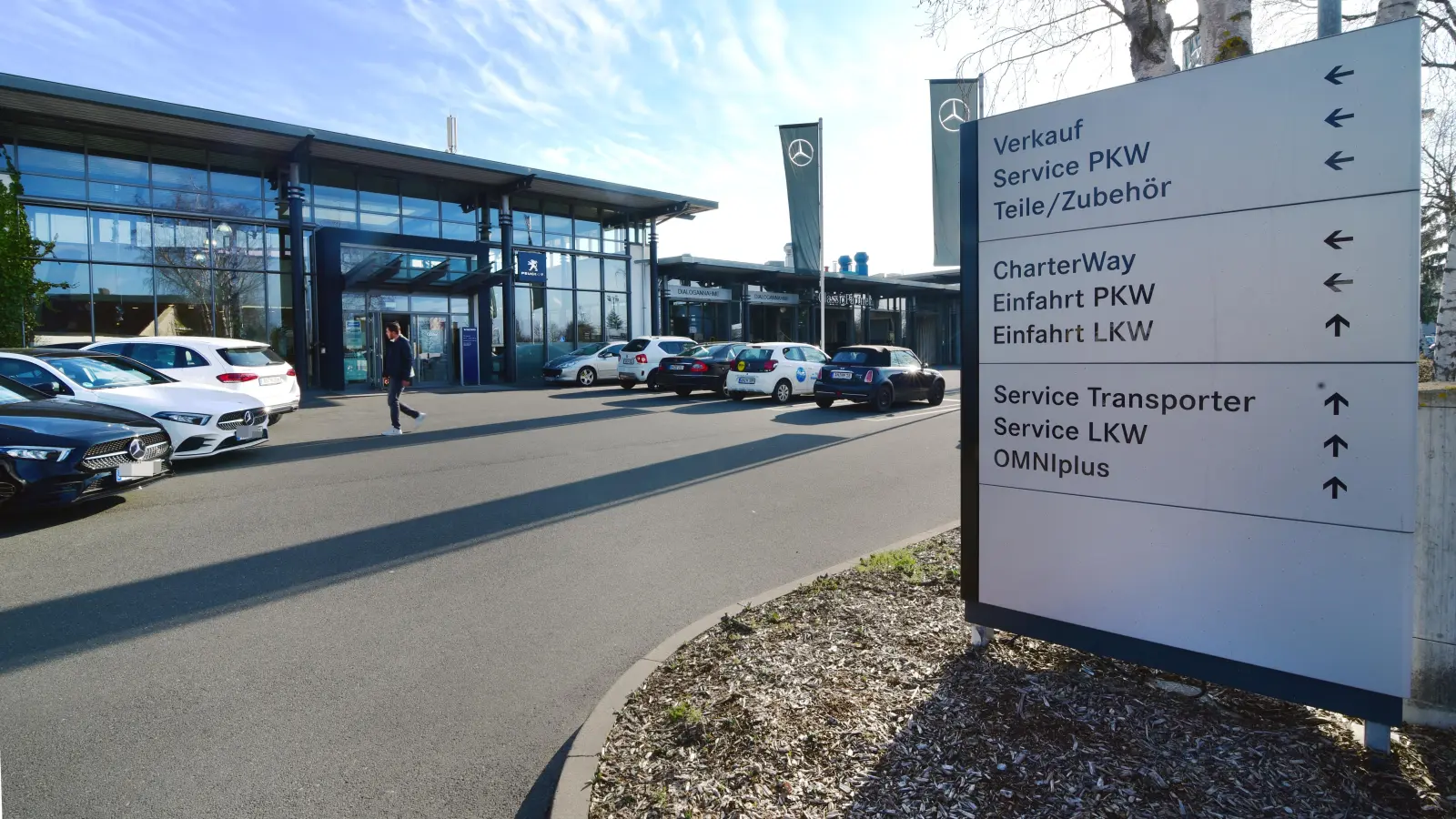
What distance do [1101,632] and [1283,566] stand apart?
0.76 m

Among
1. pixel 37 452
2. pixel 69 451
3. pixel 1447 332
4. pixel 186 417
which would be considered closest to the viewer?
pixel 37 452

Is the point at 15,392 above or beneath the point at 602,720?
above

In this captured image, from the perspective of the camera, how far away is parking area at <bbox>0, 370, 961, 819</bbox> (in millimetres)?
3098

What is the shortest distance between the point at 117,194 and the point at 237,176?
120 inches

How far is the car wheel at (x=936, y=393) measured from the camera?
19.2 metres

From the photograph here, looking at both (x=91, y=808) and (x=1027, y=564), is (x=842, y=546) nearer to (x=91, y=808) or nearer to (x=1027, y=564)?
(x=1027, y=564)

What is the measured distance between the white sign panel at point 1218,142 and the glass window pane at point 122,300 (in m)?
24.6

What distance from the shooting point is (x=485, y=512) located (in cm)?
755

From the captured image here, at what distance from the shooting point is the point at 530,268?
93.7ft

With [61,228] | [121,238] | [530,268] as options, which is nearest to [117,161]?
[121,238]

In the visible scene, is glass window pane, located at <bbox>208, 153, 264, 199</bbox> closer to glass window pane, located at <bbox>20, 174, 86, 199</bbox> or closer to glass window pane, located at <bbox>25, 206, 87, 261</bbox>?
glass window pane, located at <bbox>20, 174, 86, 199</bbox>

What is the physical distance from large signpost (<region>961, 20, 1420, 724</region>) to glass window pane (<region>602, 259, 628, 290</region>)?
2847 centimetres

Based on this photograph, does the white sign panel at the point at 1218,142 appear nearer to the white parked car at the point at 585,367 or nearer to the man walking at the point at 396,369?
the man walking at the point at 396,369

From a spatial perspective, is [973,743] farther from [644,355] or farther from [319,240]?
[319,240]
